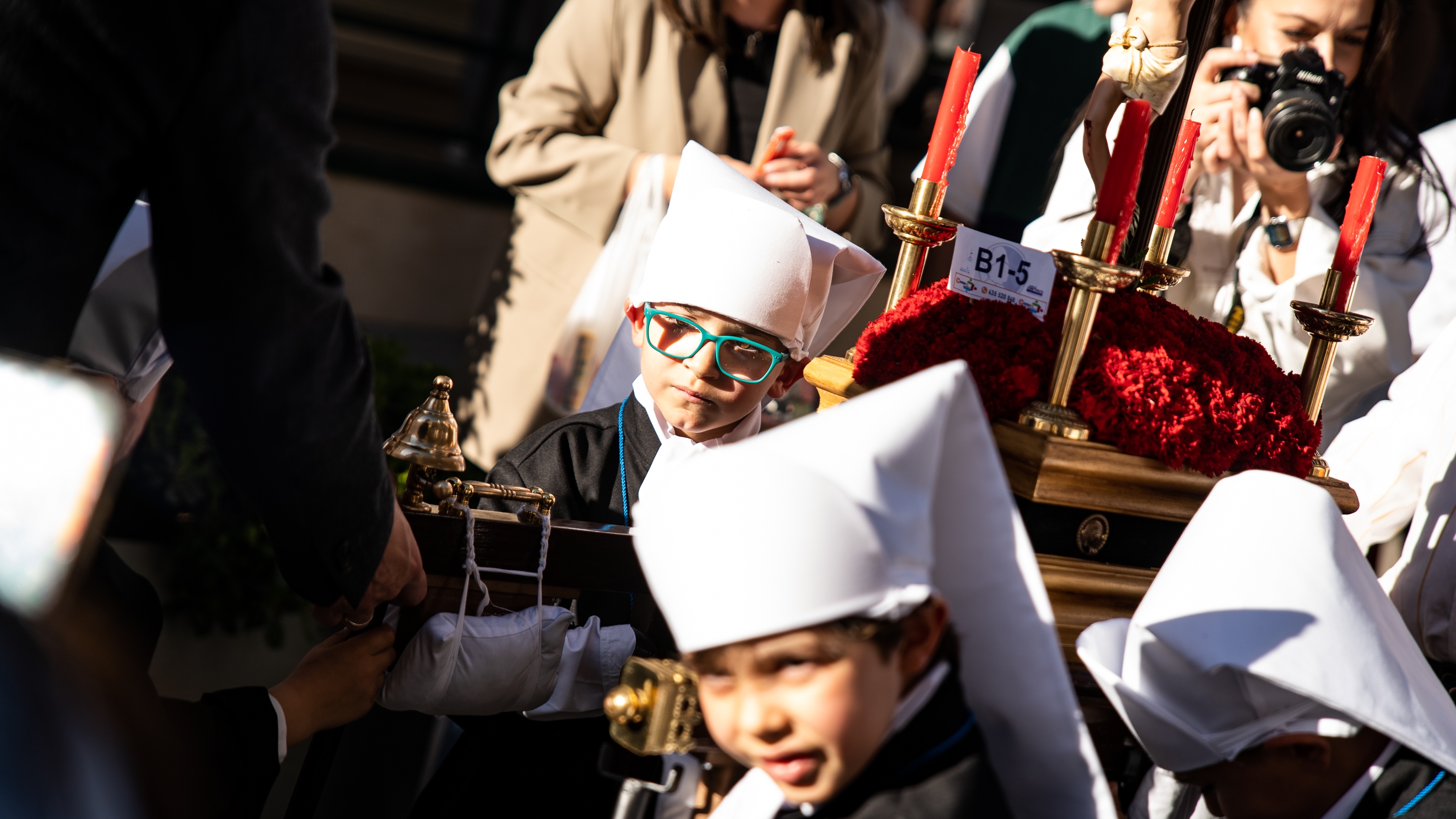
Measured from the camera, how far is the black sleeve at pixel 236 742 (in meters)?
1.35

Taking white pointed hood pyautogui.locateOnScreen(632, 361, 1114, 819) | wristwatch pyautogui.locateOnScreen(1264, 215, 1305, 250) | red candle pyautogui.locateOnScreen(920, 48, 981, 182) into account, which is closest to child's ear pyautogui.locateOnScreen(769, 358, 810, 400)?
red candle pyautogui.locateOnScreen(920, 48, 981, 182)

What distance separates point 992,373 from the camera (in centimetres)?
162

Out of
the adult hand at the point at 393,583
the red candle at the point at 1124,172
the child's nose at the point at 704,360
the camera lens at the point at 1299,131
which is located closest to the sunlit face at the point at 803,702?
the adult hand at the point at 393,583

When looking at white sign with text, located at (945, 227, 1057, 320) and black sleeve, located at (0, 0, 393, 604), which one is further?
white sign with text, located at (945, 227, 1057, 320)

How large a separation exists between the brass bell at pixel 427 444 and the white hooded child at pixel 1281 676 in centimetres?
83

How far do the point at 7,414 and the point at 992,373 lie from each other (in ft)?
3.97

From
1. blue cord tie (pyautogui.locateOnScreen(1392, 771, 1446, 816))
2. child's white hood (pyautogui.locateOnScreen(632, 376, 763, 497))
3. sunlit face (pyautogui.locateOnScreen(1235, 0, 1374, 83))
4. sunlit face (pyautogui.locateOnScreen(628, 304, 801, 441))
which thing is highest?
sunlit face (pyautogui.locateOnScreen(1235, 0, 1374, 83))

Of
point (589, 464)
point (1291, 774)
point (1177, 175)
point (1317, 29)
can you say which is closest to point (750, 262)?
point (589, 464)

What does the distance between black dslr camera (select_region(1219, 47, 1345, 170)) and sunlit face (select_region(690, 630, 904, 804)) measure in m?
1.60

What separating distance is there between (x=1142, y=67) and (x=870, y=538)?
0.96 m

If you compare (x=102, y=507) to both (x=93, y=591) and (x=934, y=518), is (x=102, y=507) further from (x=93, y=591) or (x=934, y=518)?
(x=934, y=518)

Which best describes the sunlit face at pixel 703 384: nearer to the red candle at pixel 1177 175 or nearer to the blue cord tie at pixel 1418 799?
the red candle at pixel 1177 175

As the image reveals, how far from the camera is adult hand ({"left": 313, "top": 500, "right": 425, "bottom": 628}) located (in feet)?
4.61

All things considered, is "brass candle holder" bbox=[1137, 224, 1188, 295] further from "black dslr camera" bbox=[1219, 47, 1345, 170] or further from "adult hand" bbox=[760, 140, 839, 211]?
"adult hand" bbox=[760, 140, 839, 211]
